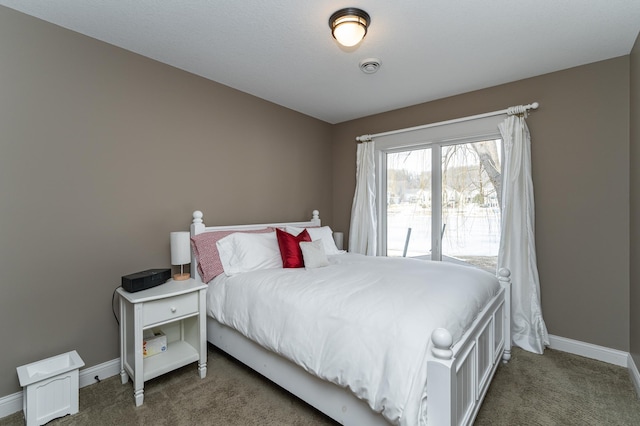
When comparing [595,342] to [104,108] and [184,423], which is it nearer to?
[184,423]

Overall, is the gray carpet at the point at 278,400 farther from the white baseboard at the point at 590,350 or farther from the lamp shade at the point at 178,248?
the lamp shade at the point at 178,248

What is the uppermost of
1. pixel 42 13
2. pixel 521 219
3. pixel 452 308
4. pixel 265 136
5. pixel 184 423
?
pixel 42 13

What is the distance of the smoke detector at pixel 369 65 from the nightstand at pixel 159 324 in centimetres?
220

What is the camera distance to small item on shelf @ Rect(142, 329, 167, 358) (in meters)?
2.18

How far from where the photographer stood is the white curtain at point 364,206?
3811 mm

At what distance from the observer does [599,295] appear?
2.50 m

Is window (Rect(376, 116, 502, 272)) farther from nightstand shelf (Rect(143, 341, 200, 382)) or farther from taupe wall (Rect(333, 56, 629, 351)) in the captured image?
nightstand shelf (Rect(143, 341, 200, 382))

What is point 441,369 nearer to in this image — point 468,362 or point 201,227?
point 468,362

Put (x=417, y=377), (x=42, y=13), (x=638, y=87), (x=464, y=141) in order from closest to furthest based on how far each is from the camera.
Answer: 1. (x=417, y=377)
2. (x=42, y=13)
3. (x=638, y=87)
4. (x=464, y=141)

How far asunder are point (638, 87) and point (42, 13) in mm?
4097

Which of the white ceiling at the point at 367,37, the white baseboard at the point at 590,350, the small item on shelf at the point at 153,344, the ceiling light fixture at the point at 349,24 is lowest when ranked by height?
the white baseboard at the point at 590,350

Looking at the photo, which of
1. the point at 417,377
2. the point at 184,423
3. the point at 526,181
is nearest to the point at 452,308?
the point at 417,377

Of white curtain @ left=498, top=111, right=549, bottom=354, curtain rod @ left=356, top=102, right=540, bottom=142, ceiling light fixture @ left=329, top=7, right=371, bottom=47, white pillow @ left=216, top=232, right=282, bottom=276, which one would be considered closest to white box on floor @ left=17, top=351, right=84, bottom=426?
white pillow @ left=216, top=232, right=282, bottom=276

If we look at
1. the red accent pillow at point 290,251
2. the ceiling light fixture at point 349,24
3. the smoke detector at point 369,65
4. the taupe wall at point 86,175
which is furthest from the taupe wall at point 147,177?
the ceiling light fixture at point 349,24
